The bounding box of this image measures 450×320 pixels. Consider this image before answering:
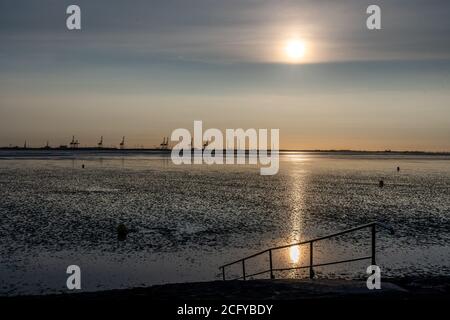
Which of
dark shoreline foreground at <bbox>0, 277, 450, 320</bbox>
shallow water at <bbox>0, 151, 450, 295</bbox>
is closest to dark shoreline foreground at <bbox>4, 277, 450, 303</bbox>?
dark shoreline foreground at <bbox>0, 277, 450, 320</bbox>

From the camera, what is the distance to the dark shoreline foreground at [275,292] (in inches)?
326

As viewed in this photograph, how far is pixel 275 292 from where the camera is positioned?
29.1 ft

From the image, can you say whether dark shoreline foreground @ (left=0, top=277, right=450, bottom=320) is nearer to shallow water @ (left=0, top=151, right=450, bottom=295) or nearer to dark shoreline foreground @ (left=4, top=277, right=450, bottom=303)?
dark shoreline foreground @ (left=4, top=277, right=450, bottom=303)

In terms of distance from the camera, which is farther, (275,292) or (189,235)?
(189,235)

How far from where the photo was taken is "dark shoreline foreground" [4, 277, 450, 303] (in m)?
8.27
